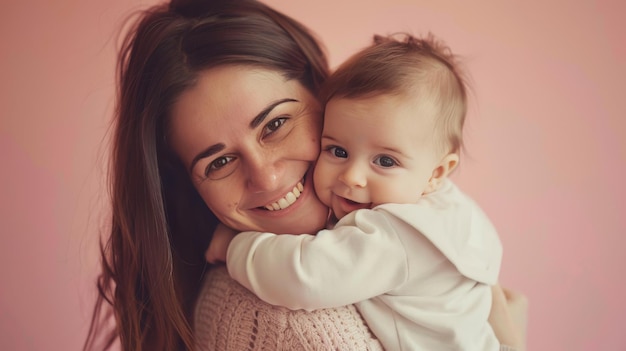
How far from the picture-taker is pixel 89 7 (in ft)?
6.92

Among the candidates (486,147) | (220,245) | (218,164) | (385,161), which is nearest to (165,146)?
(218,164)

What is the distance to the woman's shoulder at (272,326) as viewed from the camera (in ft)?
3.45

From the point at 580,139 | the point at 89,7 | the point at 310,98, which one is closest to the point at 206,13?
the point at 310,98

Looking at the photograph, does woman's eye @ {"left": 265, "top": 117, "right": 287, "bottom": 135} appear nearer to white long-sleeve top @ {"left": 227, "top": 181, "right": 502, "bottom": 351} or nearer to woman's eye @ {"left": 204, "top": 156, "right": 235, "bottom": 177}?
woman's eye @ {"left": 204, "top": 156, "right": 235, "bottom": 177}

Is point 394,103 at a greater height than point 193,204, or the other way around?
point 394,103

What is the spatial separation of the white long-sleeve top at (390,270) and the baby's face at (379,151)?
0.07 metres

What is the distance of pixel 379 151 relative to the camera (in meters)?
1.13

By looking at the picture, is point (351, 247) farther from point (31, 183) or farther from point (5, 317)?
point (5, 317)

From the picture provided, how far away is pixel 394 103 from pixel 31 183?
63.0 inches

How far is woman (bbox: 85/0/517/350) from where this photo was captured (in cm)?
116

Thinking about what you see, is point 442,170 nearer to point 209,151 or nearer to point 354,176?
point 354,176

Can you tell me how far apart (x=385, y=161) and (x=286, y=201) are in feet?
0.75

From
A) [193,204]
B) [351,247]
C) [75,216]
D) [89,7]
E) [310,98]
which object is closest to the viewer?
[351,247]

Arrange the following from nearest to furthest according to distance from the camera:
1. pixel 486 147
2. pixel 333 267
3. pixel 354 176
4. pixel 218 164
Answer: pixel 333 267 → pixel 354 176 → pixel 218 164 → pixel 486 147
